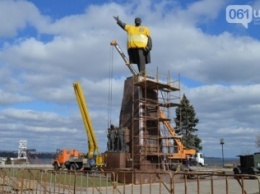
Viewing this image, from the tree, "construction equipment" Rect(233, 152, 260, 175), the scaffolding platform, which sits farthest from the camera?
the tree

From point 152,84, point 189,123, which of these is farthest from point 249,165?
point 189,123

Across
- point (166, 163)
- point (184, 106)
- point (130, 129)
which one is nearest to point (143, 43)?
point (130, 129)

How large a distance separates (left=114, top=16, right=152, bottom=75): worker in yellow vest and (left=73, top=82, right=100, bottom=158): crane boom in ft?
20.4

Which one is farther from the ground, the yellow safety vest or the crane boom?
the yellow safety vest

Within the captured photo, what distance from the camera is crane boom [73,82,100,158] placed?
31500 millimetres

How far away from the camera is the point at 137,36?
27.4 meters

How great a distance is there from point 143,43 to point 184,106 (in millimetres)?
30233

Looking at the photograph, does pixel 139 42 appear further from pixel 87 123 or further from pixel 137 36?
pixel 87 123

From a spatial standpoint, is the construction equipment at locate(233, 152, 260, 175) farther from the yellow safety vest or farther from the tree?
the tree

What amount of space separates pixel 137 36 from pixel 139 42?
0.46 m

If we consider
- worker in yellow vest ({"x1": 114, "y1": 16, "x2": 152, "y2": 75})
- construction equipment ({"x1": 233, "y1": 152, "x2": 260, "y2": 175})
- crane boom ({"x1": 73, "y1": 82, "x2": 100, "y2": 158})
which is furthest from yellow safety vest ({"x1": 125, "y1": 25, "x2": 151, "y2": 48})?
construction equipment ({"x1": 233, "y1": 152, "x2": 260, "y2": 175})

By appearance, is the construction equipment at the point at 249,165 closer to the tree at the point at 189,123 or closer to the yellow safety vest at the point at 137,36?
the yellow safety vest at the point at 137,36

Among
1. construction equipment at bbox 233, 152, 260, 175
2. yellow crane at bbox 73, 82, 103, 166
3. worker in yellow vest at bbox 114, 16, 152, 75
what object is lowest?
construction equipment at bbox 233, 152, 260, 175

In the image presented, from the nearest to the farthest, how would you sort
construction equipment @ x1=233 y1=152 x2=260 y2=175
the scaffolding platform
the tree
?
1. the scaffolding platform
2. construction equipment @ x1=233 y1=152 x2=260 y2=175
3. the tree
